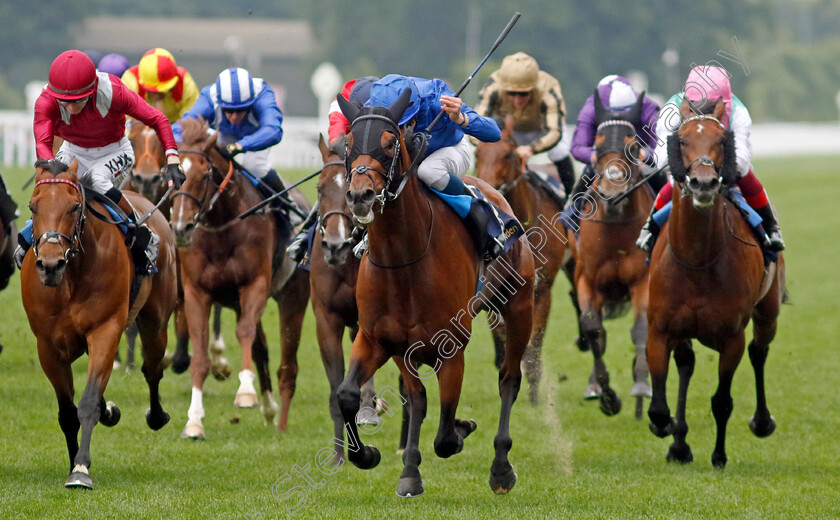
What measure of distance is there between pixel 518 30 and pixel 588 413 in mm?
44765

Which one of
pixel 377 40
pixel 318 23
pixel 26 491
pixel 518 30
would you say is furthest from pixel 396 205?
pixel 318 23

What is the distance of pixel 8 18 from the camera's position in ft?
171

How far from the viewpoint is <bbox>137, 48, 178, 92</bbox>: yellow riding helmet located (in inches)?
421


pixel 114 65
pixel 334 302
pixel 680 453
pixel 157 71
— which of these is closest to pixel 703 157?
pixel 680 453

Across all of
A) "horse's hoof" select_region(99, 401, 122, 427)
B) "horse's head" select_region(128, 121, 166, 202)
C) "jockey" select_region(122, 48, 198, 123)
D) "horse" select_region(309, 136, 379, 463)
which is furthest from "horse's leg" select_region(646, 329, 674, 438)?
"jockey" select_region(122, 48, 198, 123)

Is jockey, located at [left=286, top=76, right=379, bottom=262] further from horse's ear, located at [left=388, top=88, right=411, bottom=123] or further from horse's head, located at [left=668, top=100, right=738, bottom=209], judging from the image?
horse's head, located at [left=668, top=100, right=738, bottom=209]

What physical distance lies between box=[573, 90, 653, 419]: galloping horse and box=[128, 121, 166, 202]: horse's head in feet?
11.1

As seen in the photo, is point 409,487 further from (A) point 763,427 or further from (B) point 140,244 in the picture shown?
(A) point 763,427

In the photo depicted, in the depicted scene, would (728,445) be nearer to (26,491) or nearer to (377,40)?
(26,491)

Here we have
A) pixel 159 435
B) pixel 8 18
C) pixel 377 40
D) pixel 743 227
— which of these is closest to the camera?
pixel 743 227

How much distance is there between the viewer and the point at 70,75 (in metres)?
6.77

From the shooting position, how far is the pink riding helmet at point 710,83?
784 cm

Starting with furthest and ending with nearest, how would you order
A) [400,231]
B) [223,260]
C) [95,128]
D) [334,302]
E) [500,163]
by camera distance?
[500,163]
[223,260]
[334,302]
[95,128]
[400,231]

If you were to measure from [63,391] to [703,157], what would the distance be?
3731mm
